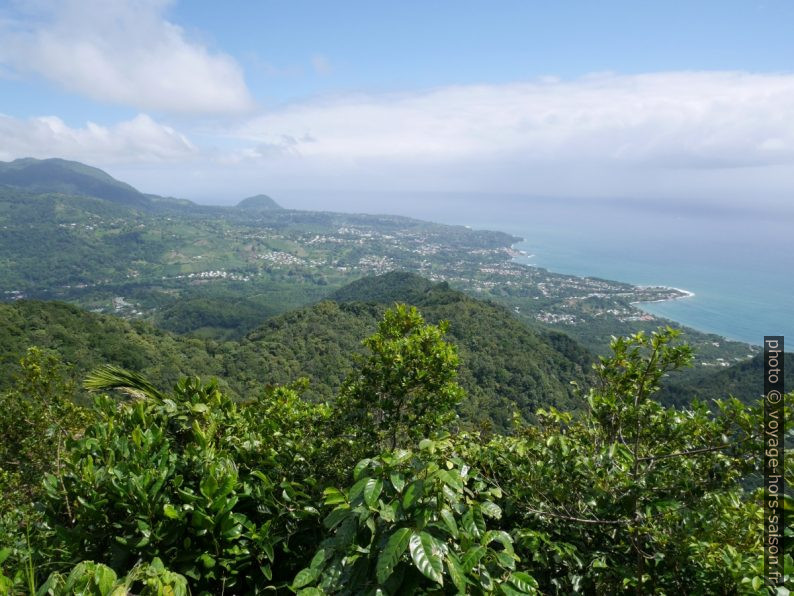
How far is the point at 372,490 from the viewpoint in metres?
1.57

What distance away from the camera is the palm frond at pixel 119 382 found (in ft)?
11.4

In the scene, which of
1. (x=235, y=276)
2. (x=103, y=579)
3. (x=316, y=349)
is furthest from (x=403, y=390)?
(x=235, y=276)

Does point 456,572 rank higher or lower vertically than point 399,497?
lower

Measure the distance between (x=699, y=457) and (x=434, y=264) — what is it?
166 meters

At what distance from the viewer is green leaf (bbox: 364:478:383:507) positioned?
5.06 ft

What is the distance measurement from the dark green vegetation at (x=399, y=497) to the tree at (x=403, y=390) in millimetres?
15

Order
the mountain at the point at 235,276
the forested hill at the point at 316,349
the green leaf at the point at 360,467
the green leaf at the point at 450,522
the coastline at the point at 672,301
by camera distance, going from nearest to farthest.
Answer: the green leaf at the point at 450,522, the green leaf at the point at 360,467, the forested hill at the point at 316,349, the coastline at the point at 672,301, the mountain at the point at 235,276

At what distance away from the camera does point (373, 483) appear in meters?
1.59

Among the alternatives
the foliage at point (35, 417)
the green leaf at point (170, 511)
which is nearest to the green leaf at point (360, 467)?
the green leaf at point (170, 511)

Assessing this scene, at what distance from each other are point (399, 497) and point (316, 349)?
57046 mm

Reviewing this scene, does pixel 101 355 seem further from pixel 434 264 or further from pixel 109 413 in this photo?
pixel 434 264

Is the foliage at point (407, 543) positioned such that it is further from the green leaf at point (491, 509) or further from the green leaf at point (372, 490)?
the green leaf at point (491, 509)

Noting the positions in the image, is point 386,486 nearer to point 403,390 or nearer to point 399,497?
point 399,497

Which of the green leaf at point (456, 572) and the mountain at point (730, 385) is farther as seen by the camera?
the mountain at point (730, 385)
